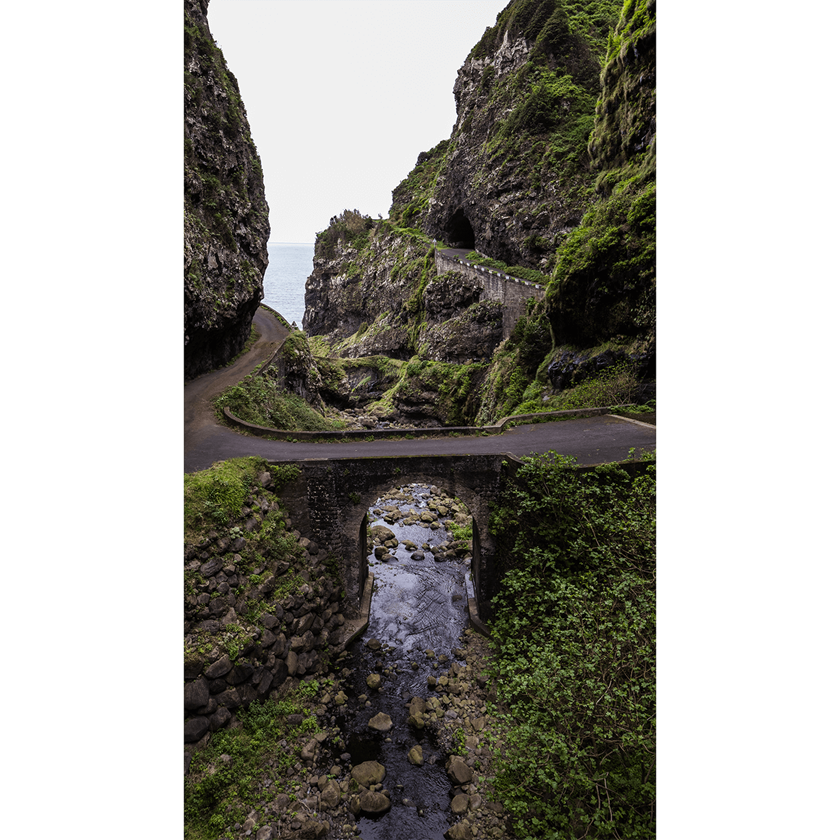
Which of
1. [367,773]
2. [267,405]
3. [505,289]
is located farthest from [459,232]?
[367,773]

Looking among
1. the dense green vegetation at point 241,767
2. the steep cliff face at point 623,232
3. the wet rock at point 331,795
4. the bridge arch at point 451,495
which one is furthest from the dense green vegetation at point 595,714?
the steep cliff face at point 623,232

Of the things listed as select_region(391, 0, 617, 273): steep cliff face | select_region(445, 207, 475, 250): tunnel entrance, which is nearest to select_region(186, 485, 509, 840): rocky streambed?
select_region(391, 0, 617, 273): steep cliff face

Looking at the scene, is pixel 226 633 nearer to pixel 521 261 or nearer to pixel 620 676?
pixel 620 676

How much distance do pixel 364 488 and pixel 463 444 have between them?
3.98 m

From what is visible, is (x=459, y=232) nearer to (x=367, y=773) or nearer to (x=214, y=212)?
(x=214, y=212)

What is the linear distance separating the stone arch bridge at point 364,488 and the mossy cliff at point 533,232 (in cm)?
756

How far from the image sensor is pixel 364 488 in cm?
1225

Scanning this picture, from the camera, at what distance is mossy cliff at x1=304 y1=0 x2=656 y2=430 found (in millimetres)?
16562

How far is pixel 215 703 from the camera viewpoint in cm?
875

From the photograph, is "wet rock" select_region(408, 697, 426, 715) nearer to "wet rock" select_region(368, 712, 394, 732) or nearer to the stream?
the stream
